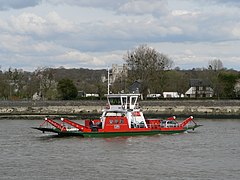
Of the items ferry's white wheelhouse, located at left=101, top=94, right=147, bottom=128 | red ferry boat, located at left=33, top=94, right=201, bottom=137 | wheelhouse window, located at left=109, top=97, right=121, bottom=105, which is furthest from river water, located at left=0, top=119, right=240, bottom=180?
wheelhouse window, located at left=109, top=97, right=121, bottom=105

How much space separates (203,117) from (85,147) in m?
47.8

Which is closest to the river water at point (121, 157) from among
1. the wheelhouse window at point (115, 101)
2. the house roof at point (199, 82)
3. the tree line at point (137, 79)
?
the wheelhouse window at point (115, 101)

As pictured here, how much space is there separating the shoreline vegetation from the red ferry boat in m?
35.5

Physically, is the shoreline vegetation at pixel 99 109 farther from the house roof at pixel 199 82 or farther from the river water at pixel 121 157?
the house roof at pixel 199 82

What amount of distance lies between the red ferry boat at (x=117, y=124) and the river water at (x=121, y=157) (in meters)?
0.91

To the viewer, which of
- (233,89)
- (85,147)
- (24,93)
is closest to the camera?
(85,147)

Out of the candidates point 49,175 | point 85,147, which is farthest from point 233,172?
point 85,147

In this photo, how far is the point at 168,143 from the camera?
50281mm

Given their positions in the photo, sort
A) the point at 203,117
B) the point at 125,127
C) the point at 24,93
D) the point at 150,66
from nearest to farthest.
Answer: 1. the point at 125,127
2. the point at 203,117
3. the point at 150,66
4. the point at 24,93

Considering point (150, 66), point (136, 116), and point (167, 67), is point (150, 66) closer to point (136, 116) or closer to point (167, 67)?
point (167, 67)

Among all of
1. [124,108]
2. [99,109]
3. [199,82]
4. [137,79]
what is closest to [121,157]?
[124,108]

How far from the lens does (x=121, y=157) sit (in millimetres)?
40812

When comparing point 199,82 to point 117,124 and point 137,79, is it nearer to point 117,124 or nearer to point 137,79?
point 137,79

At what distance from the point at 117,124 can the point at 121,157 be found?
13718 millimetres
